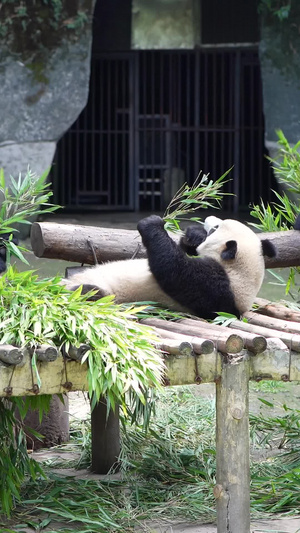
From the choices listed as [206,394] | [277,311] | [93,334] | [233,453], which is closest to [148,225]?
[277,311]

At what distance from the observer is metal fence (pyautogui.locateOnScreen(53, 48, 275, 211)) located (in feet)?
40.6

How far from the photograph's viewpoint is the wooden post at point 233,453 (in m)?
3.19

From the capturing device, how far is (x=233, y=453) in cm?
319

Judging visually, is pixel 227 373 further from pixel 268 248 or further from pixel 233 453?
pixel 268 248

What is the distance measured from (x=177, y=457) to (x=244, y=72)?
9844mm

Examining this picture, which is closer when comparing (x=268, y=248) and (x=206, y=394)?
(x=268, y=248)

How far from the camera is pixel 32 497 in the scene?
150 inches

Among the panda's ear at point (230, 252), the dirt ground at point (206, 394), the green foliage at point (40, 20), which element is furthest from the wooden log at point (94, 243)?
the green foliage at point (40, 20)

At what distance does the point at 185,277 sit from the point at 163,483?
942mm

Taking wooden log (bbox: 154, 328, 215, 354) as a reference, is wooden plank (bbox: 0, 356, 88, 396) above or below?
below

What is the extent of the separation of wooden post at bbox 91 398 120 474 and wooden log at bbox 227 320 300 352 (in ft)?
2.84

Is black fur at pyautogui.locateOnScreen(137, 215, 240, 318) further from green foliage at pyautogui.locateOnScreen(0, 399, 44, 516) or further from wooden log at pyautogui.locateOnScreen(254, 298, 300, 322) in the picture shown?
green foliage at pyautogui.locateOnScreen(0, 399, 44, 516)

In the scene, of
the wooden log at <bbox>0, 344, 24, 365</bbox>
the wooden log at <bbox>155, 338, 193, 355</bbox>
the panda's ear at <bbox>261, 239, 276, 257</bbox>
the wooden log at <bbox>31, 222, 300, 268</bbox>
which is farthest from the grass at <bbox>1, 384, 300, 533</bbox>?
the panda's ear at <bbox>261, 239, 276, 257</bbox>

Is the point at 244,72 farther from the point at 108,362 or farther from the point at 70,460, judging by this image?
the point at 108,362
